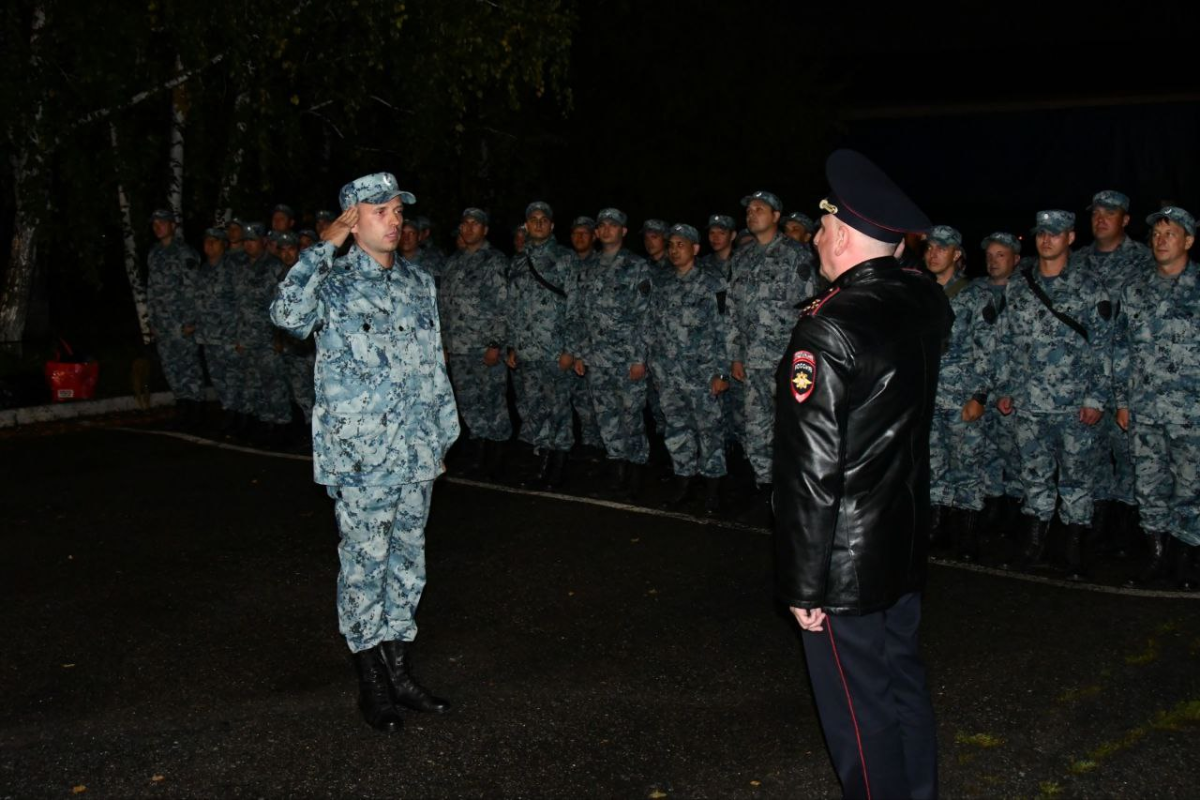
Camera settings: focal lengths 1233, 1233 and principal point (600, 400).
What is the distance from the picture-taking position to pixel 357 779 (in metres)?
4.84

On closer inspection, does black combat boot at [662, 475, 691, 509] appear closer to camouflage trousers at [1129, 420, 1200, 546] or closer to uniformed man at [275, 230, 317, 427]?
camouflage trousers at [1129, 420, 1200, 546]

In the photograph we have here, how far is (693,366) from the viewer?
378 inches

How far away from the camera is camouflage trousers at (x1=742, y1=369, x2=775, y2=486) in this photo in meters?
9.13

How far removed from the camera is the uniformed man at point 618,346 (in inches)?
392

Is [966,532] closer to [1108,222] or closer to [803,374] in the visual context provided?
[1108,222]

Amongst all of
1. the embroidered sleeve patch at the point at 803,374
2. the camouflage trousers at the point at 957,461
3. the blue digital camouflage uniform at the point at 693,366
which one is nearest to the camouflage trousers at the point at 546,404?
the blue digital camouflage uniform at the point at 693,366

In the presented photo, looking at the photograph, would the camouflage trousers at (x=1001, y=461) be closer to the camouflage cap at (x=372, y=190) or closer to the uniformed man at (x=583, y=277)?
the uniformed man at (x=583, y=277)

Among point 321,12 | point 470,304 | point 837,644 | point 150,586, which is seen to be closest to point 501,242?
point 321,12

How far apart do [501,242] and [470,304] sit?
13.1 meters

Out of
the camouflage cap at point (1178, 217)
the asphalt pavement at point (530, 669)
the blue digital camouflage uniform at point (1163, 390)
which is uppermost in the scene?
the camouflage cap at point (1178, 217)

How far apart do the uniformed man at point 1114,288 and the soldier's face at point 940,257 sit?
848 mm

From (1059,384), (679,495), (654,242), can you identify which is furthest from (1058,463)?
(654,242)

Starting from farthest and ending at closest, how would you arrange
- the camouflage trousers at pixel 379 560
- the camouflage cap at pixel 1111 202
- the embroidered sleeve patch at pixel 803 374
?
the camouflage cap at pixel 1111 202 < the camouflage trousers at pixel 379 560 < the embroidered sleeve patch at pixel 803 374

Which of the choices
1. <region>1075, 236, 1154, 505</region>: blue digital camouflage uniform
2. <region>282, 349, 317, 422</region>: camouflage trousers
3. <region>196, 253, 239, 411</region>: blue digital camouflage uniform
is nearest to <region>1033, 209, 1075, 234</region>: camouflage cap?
<region>1075, 236, 1154, 505</region>: blue digital camouflage uniform
